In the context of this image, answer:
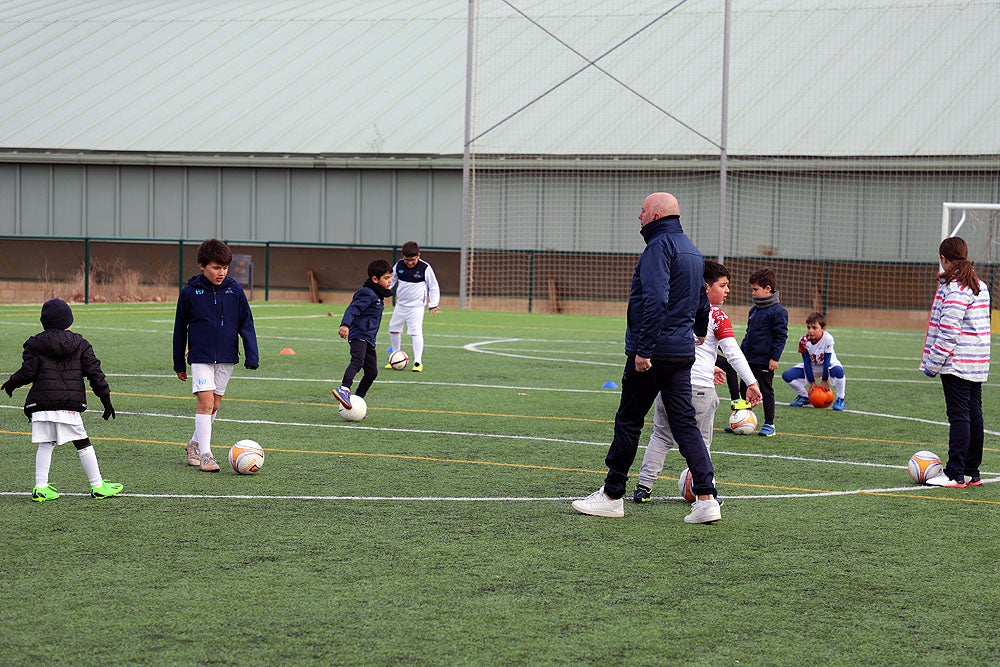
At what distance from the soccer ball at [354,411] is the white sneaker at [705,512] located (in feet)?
17.0

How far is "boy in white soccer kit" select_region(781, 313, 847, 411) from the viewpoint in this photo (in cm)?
1444

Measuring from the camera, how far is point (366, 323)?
1395 centimetres

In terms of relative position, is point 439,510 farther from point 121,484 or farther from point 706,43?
point 706,43

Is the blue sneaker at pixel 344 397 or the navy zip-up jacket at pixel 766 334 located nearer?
the blue sneaker at pixel 344 397

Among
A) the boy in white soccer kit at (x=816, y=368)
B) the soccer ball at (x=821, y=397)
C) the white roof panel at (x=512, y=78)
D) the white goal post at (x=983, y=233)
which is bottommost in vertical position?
the soccer ball at (x=821, y=397)

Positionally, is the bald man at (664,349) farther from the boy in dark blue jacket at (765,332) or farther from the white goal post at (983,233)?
the white goal post at (983,233)

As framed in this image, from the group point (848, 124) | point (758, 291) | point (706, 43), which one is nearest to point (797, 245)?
point (848, 124)

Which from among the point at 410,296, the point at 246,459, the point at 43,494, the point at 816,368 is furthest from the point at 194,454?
the point at 410,296

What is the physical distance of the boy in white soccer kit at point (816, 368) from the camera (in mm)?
14438

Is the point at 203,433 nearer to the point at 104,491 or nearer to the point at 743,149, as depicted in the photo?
the point at 104,491

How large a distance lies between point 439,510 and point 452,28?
36164mm

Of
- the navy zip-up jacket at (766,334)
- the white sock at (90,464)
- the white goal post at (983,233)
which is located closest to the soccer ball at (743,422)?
the navy zip-up jacket at (766,334)

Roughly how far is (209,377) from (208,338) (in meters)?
0.29

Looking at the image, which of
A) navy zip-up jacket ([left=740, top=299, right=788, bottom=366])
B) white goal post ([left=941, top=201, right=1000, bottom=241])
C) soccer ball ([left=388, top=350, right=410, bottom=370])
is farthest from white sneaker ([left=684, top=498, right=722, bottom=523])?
white goal post ([left=941, top=201, right=1000, bottom=241])
